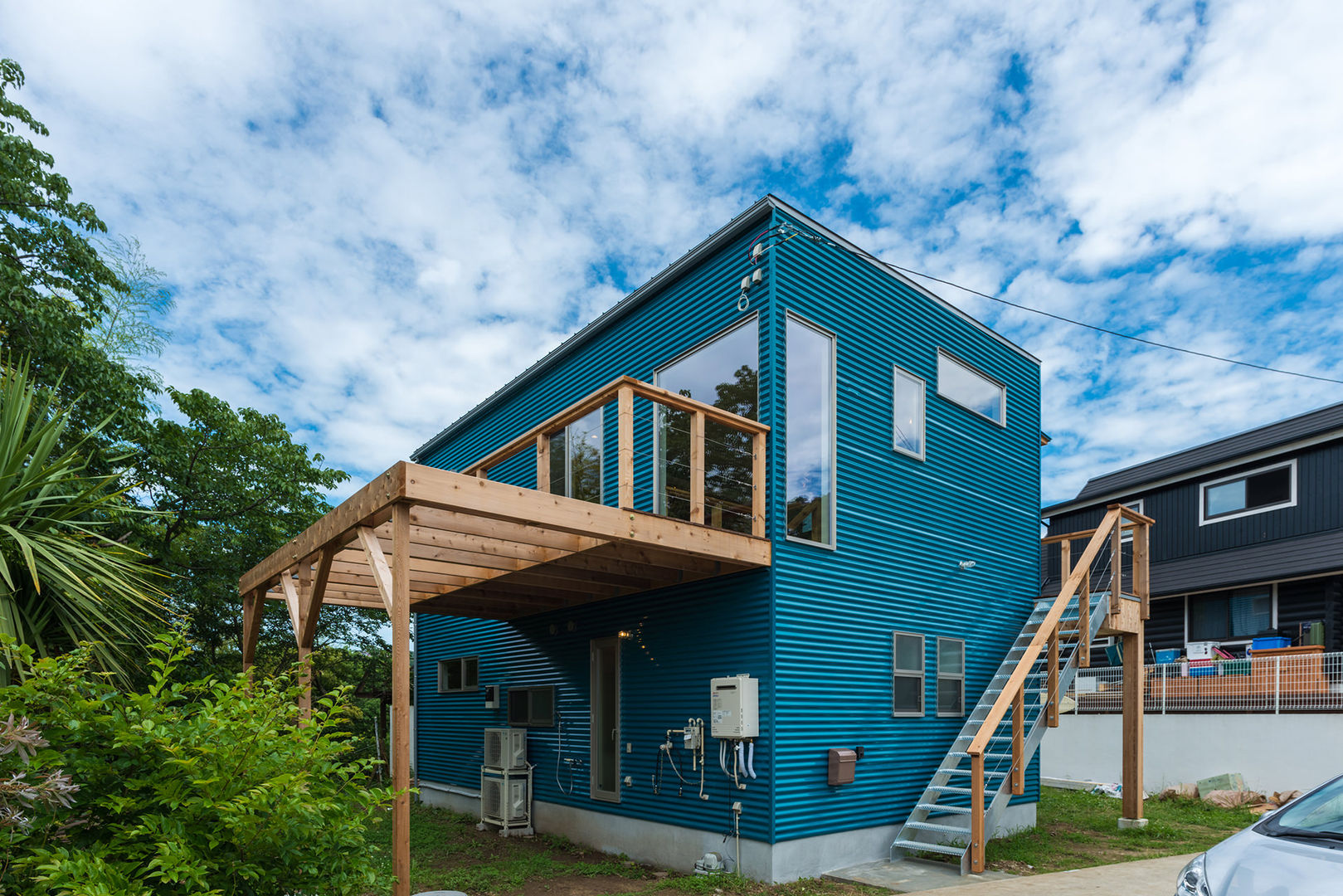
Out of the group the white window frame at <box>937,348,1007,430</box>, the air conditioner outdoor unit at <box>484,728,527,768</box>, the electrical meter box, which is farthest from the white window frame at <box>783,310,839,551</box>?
the air conditioner outdoor unit at <box>484,728,527,768</box>

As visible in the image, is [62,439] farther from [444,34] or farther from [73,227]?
[444,34]

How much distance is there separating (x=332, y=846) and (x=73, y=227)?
1093 cm

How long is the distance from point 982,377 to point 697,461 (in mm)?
4935

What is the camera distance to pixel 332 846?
12.3 feet

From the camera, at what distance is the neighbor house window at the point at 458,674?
12.5m

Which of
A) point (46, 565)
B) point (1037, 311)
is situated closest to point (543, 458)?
point (46, 565)

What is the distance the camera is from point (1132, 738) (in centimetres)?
955

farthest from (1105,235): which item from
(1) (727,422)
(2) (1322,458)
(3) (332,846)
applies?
(3) (332,846)

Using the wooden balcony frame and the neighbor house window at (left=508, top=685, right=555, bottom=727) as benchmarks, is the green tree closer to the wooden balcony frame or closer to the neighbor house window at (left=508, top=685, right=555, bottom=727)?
the wooden balcony frame

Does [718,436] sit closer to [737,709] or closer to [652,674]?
[737,709]

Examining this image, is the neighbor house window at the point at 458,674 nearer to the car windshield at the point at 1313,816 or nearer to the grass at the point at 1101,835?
the grass at the point at 1101,835

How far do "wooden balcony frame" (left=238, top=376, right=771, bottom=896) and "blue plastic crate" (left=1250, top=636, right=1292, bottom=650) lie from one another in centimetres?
1182

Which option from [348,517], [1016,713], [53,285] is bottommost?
[1016,713]

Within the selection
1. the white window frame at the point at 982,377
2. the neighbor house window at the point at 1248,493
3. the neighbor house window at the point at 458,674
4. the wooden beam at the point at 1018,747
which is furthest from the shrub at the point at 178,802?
the neighbor house window at the point at 1248,493
